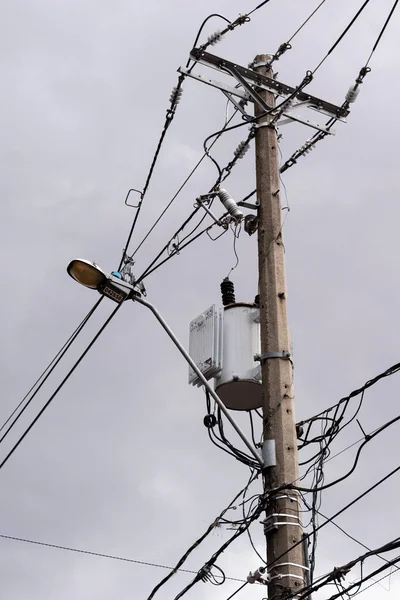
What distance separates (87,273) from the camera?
28.9 feet

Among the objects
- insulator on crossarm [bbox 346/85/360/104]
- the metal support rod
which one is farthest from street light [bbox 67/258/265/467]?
insulator on crossarm [bbox 346/85/360/104]

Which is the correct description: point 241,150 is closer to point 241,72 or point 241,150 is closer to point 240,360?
point 241,72

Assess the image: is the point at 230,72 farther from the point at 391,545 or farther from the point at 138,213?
the point at 391,545

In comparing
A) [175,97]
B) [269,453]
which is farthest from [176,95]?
[269,453]

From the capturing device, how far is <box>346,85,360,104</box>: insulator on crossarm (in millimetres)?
10633

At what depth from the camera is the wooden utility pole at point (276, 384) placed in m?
7.62

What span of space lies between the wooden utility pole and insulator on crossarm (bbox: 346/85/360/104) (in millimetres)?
1208

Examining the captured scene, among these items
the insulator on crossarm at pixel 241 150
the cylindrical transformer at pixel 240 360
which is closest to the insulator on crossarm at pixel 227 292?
the cylindrical transformer at pixel 240 360

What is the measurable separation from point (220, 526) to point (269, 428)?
116cm

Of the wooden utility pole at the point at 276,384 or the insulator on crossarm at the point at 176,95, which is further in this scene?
the insulator on crossarm at the point at 176,95

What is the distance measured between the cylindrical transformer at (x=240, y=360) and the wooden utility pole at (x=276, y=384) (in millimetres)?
278

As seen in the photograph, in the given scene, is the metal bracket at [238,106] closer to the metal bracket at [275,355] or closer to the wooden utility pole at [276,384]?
the wooden utility pole at [276,384]

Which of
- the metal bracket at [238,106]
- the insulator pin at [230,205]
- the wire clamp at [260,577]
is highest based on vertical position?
the metal bracket at [238,106]

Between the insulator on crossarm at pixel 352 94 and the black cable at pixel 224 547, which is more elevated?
the insulator on crossarm at pixel 352 94
